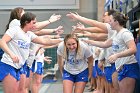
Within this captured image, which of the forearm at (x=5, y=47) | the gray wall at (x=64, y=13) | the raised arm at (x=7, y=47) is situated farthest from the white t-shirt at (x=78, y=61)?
the gray wall at (x=64, y=13)

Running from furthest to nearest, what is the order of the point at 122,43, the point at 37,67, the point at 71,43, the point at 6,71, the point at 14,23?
the point at 37,67, the point at 71,43, the point at 14,23, the point at 122,43, the point at 6,71

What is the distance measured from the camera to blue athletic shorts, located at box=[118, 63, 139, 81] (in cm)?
432

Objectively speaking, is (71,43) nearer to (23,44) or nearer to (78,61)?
(78,61)

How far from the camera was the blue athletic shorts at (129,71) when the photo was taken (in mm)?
4316

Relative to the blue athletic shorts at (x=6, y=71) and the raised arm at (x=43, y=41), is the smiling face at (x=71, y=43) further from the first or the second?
the blue athletic shorts at (x=6, y=71)

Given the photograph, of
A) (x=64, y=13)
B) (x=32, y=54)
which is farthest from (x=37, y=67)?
(x=64, y=13)

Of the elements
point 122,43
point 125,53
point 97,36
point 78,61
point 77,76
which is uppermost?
point 97,36

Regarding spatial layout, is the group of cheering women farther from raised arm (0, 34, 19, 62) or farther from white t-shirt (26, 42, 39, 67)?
white t-shirt (26, 42, 39, 67)

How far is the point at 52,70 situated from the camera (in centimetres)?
1339

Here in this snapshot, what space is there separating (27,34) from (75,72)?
1043 millimetres

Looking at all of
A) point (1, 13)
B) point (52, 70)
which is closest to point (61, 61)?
point (52, 70)

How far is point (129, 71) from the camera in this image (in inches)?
170

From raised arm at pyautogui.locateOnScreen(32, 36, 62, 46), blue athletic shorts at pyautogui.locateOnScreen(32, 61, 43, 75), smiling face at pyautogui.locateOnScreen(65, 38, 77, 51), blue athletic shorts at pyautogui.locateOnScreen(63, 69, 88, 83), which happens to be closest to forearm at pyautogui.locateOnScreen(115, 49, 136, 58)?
smiling face at pyautogui.locateOnScreen(65, 38, 77, 51)

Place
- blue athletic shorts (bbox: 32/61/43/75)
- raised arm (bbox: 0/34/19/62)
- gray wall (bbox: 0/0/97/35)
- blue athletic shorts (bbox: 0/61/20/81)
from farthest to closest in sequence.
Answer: gray wall (bbox: 0/0/97/35), blue athletic shorts (bbox: 32/61/43/75), blue athletic shorts (bbox: 0/61/20/81), raised arm (bbox: 0/34/19/62)
